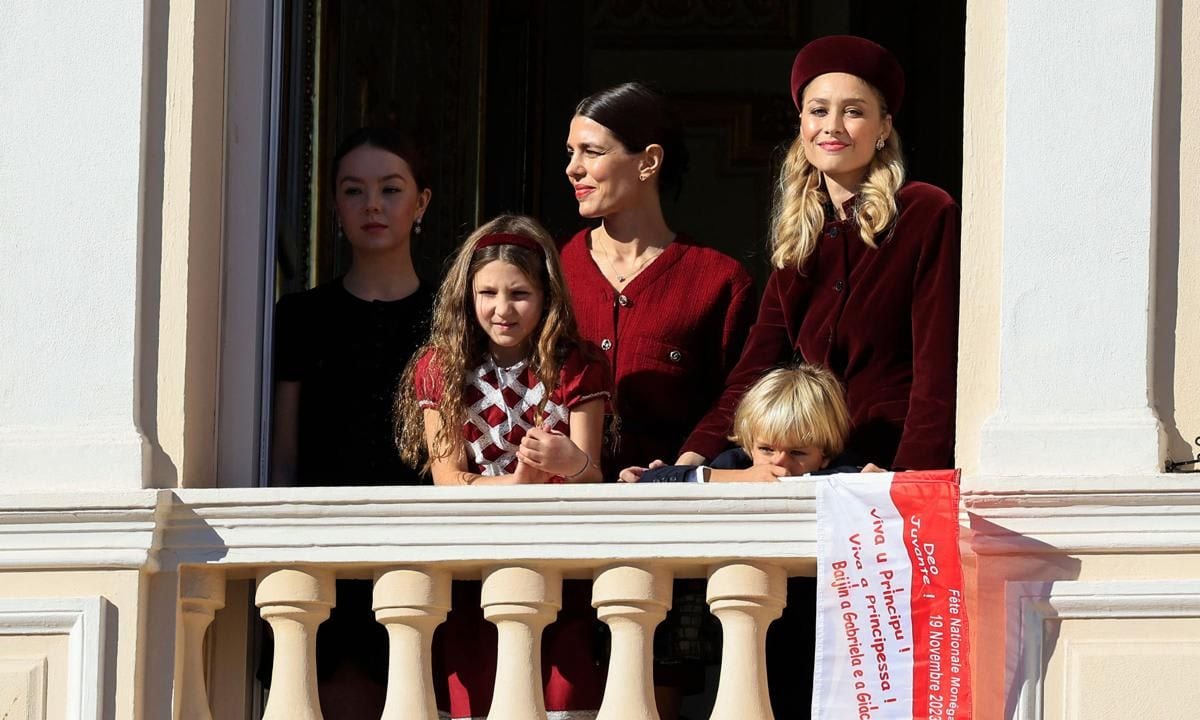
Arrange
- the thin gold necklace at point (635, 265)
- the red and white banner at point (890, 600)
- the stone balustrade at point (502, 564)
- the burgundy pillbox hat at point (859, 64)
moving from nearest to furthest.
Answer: the red and white banner at point (890, 600) < the stone balustrade at point (502, 564) < the burgundy pillbox hat at point (859, 64) < the thin gold necklace at point (635, 265)

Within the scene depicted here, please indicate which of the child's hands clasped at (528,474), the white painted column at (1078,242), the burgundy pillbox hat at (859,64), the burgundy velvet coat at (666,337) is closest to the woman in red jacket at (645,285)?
the burgundy velvet coat at (666,337)

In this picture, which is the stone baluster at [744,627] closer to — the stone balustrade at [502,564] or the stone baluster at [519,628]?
the stone balustrade at [502,564]

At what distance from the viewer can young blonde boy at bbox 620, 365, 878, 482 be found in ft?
22.1

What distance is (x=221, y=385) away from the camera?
6945 mm

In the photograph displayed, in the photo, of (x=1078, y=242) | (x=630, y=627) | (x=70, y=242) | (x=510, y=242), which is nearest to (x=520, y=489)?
(x=630, y=627)

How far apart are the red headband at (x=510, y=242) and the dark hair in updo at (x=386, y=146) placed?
0.56 m

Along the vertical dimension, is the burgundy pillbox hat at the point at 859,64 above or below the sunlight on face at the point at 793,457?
above

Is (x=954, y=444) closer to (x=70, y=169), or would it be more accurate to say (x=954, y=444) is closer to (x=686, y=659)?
(x=686, y=659)

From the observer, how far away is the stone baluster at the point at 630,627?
21.3 ft

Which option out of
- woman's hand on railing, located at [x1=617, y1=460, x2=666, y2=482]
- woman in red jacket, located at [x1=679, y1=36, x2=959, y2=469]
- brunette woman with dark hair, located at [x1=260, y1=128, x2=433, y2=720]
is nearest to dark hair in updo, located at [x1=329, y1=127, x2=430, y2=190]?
brunette woman with dark hair, located at [x1=260, y1=128, x2=433, y2=720]

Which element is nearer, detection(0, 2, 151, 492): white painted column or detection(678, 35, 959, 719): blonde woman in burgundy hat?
detection(0, 2, 151, 492): white painted column

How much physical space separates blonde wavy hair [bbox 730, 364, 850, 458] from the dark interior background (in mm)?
2426

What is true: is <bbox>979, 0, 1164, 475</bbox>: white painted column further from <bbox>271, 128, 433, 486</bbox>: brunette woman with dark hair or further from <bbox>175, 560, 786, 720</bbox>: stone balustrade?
<bbox>271, 128, 433, 486</bbox>: brunette woman with dark hair

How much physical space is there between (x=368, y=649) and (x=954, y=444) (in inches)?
50.6
